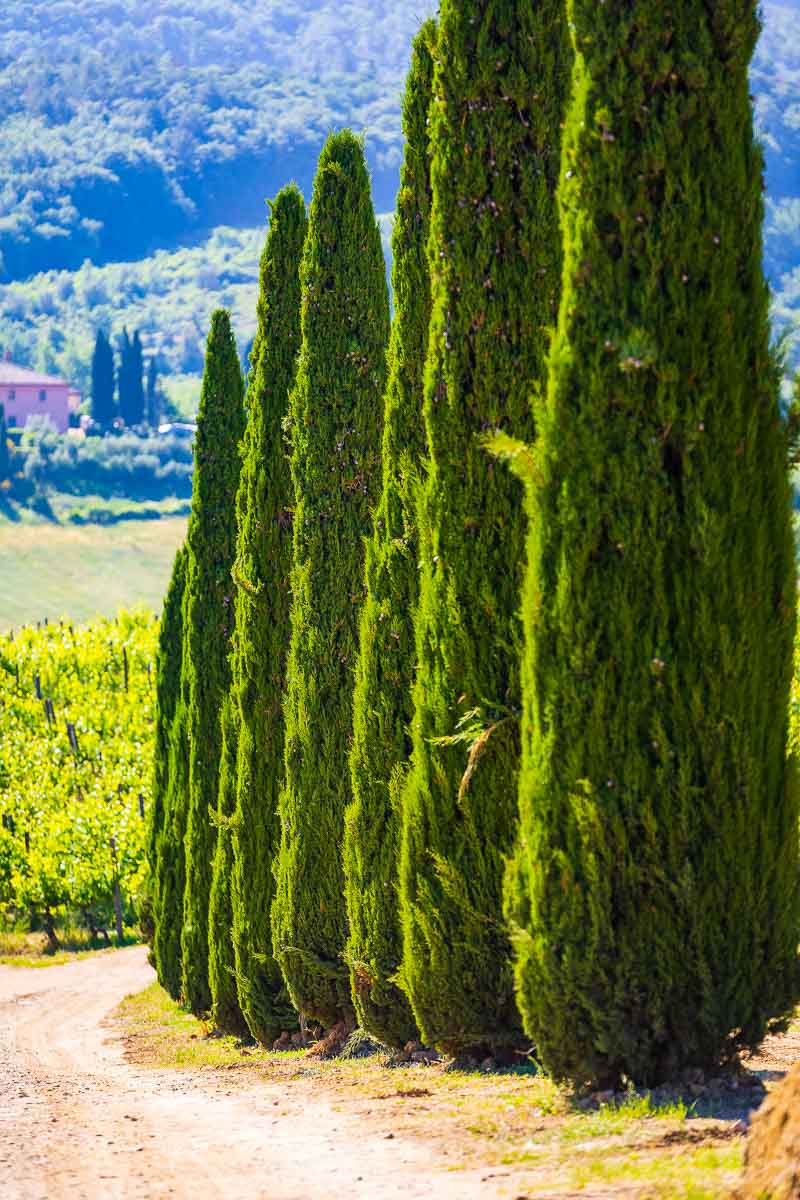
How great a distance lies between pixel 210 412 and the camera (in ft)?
71.9

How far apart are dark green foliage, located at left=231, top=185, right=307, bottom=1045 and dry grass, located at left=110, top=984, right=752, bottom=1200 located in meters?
4.68

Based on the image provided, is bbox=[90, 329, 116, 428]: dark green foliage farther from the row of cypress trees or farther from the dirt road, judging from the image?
the dirt road

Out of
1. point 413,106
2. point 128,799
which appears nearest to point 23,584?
point 128,799

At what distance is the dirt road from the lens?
278 inches

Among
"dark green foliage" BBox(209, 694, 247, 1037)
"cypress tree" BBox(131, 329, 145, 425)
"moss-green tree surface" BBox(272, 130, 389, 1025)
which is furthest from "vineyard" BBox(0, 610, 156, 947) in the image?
"cypress tree" BBox(131, 329, 145, 425)

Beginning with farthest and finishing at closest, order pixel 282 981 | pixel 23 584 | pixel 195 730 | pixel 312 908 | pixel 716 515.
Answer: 1. pixel 23 584
2. pixel 195 730
3. pixel 282 981
4. pixel 312 908
5. pixel 716 515

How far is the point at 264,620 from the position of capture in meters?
17.2

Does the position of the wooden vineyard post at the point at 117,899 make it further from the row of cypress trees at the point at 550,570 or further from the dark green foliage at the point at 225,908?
the row of cypress trees at the point at 550,570

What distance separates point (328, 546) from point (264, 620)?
2.53 metres

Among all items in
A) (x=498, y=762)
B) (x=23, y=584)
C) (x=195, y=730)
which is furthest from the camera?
(x=23, y=584)

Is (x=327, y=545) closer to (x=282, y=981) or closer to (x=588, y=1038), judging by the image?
(x=282, y=981)

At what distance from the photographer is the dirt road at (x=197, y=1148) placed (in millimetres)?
7055

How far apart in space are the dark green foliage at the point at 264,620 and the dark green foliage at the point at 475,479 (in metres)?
6.45

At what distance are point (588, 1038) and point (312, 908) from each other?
6.73 metres
